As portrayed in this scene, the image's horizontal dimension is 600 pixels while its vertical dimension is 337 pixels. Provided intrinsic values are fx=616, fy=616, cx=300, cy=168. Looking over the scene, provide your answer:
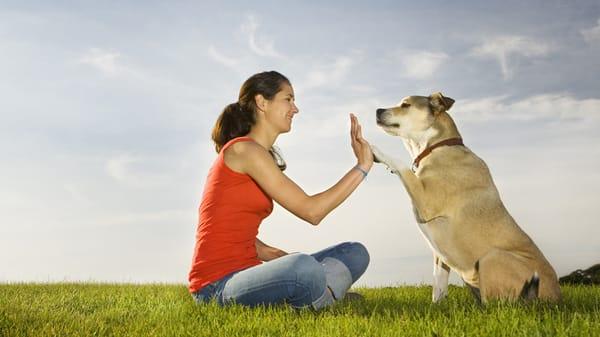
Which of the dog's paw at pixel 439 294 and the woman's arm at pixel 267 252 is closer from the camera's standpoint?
the woman's arm at pixel 267 252

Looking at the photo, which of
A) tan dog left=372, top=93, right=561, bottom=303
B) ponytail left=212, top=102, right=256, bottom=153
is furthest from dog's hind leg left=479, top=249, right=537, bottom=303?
ponytail left=212, top=102, right=256, bottom=153

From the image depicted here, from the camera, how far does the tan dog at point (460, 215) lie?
571cm

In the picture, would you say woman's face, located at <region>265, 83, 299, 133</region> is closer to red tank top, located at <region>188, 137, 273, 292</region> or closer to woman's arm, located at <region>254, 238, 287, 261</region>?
red tank top, located at <region>188, 137, 273, 292</region>

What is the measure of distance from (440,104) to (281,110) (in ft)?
6.79

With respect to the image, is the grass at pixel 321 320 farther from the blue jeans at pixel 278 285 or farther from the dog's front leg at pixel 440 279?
the dog's front leg at pixel 440 279

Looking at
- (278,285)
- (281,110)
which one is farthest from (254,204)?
(281,110)

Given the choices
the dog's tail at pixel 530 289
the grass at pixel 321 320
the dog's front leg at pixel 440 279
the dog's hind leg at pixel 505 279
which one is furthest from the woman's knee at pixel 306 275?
the dog's tail at pixel 530 289

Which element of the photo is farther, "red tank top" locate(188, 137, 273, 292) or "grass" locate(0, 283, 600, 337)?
"red tank top" locate(188, 137, 273, 292)

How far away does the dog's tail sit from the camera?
5.64m

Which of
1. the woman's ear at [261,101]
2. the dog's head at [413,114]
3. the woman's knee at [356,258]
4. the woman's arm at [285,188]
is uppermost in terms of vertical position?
the dog's head at [413,114]

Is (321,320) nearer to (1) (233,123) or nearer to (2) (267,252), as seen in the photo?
(2) (267,252)

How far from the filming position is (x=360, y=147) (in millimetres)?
5738

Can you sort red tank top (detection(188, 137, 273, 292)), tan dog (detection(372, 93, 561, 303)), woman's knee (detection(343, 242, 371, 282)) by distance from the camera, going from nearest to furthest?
red tank top (detection(188, 137, 273, 292))
tan dog (detection(372, 93, 561, 303))
woman's knee (detection(343, 242, 371, 282))

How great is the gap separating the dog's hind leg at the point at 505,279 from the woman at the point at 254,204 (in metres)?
1.46
